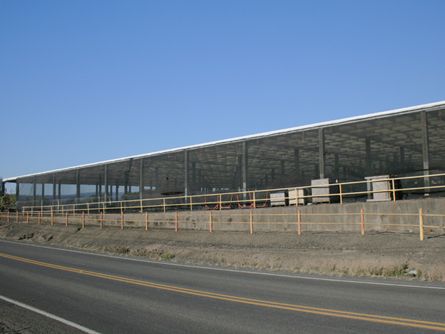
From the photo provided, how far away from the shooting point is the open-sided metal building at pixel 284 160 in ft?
100

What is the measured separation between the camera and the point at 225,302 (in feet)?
32.7

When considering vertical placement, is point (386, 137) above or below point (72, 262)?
above

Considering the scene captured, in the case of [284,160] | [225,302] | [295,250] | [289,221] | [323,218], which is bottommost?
[295,250]

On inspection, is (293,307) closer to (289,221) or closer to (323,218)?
(323,218)

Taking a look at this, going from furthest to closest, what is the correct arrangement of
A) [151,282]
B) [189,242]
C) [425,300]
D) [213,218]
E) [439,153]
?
[439,153], [213,218], [189,242], [151,282], [425,300]

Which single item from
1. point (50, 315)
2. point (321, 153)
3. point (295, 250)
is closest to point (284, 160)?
point (321, 153)

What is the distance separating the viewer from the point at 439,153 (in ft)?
139

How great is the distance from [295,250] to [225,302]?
10.3 m

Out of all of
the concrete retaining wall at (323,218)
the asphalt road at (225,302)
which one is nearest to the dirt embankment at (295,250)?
the concrete retaining wall at (323,218)

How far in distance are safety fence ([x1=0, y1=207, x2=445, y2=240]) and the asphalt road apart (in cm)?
759

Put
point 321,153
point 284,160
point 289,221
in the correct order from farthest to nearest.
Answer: point 284,160 → point 321,153 → point 289,221

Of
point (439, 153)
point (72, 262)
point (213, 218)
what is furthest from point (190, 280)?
point (439, 153)

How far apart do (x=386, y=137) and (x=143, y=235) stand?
791 inches

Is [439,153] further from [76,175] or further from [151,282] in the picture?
[76,175]
